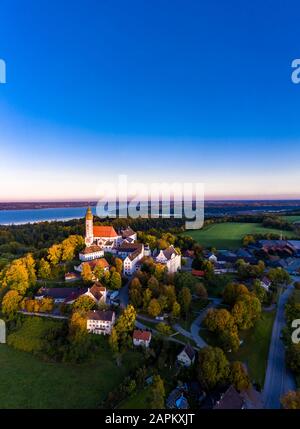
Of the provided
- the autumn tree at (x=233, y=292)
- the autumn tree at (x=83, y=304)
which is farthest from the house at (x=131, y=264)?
the autumn tree at (x=233, y=292)

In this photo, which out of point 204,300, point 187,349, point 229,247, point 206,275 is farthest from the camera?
point 229,247

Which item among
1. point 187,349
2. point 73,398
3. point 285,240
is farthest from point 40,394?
point 285,240

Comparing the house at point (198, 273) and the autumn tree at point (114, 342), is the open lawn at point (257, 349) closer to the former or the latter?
the autumn tree at point (114, 342)

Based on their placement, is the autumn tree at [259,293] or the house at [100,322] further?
the autumn tree at [259,293]

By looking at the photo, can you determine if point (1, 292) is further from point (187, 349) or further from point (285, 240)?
point (285, 240)

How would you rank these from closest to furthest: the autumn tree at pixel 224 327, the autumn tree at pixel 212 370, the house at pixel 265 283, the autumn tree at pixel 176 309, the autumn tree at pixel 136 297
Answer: the autumn tree at pixel 212 370
the autumn tree at pixel 224 327
the autumn tree at pixel 176 309
the autumn tree at pixel 136 297
the house at pixel 265 283
